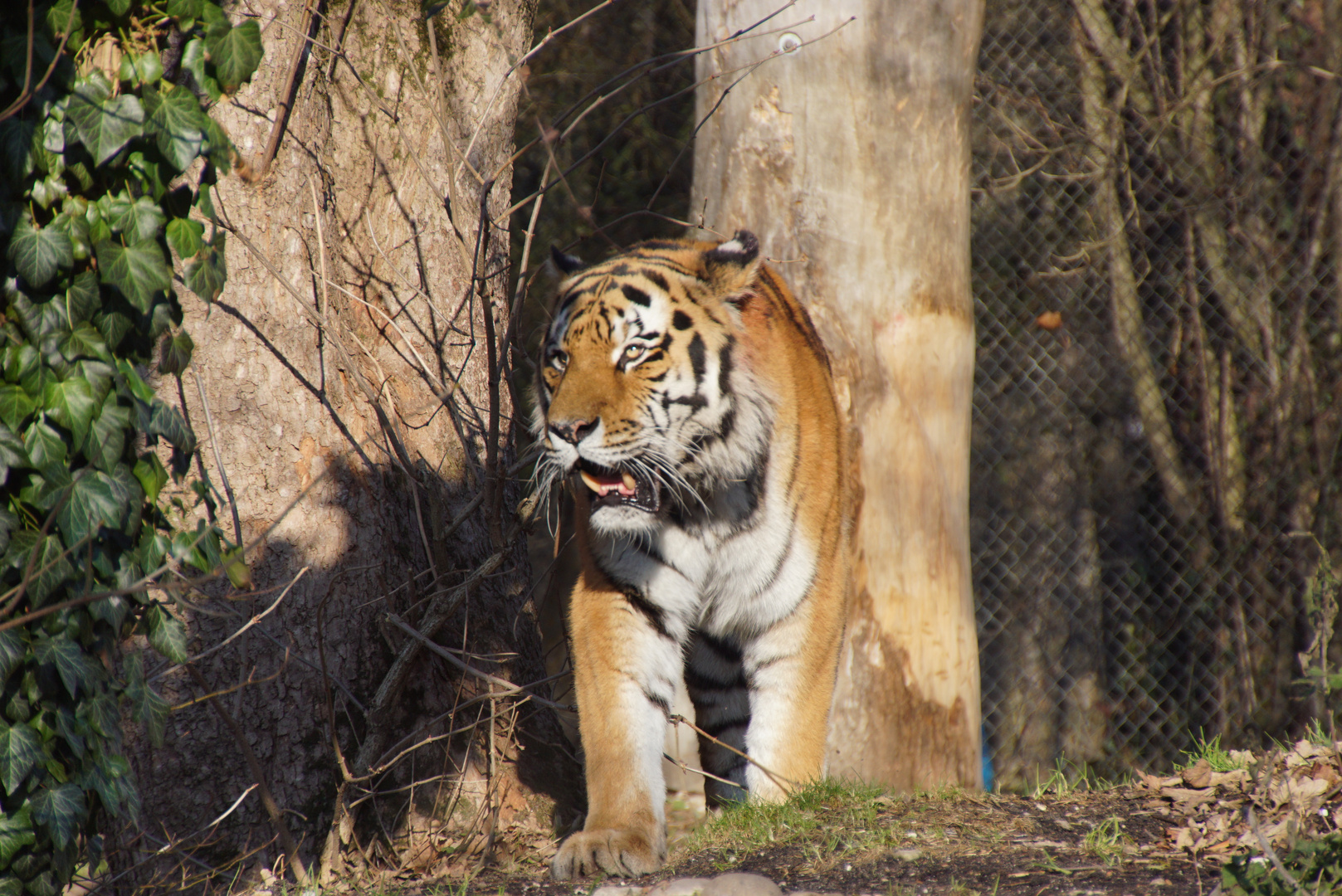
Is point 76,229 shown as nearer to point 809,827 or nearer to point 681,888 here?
point 681,888

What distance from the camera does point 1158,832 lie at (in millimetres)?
2307

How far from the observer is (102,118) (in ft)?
5.43

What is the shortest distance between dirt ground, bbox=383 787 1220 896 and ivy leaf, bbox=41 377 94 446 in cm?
109

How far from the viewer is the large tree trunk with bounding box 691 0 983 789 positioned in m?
3.37

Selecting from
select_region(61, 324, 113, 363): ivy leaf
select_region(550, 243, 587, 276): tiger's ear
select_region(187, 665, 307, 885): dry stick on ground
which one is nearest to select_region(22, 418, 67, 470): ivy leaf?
select_region(61, 324, 113, 363): ivy leaf

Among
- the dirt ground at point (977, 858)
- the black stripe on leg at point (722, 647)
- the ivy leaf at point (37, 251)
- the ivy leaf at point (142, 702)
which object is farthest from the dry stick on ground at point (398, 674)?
the ivy leaf at point (37, 251)

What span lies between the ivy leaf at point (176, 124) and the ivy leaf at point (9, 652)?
29.2 inches

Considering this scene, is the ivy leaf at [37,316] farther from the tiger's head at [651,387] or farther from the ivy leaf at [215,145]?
the tiger's head at [651,387]

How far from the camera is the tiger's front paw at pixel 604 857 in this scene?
2.26 metres

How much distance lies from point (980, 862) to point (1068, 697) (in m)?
3.85

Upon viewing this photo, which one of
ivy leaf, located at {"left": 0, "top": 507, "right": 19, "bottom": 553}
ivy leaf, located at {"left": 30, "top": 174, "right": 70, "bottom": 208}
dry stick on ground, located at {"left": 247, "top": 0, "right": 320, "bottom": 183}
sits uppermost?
dry stick on ground, located at {"left": 247, "top": 0, "right": 320, "bottom": 183}

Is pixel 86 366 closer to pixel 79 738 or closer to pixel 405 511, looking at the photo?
pixel 79 738

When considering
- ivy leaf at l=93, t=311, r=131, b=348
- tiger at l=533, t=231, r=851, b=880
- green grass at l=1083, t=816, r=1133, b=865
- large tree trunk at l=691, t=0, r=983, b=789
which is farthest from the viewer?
large tree trunk at l=691, t=0, r=983, b=789

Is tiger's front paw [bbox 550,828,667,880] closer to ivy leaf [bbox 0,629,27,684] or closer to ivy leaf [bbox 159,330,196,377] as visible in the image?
ivy leaf [bbox 0,629,27,684]
